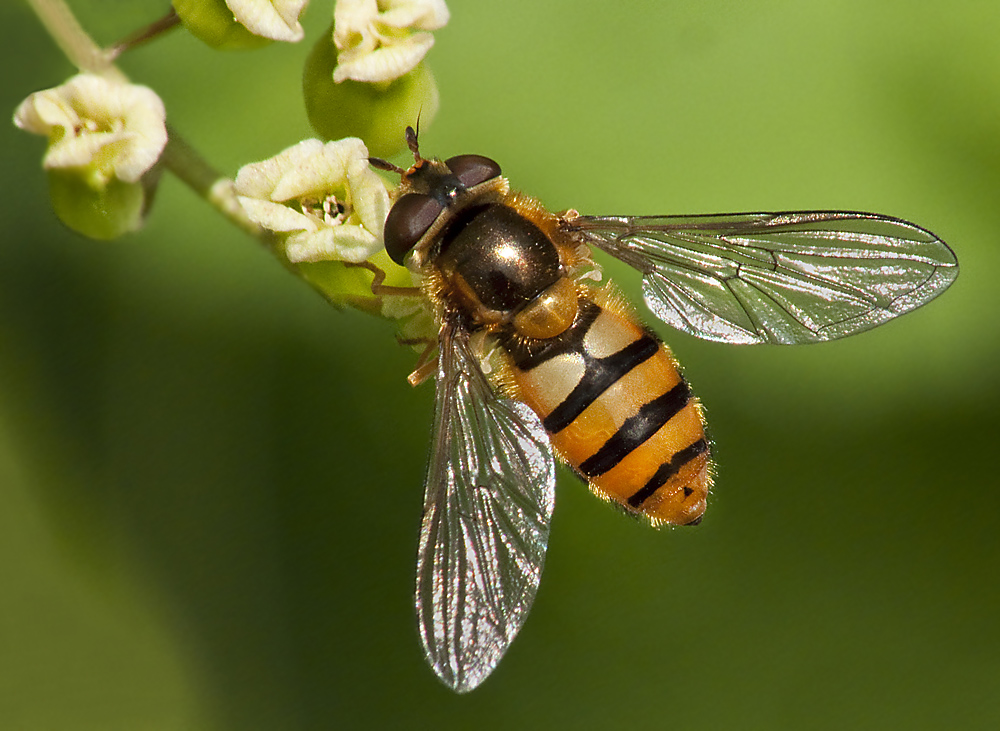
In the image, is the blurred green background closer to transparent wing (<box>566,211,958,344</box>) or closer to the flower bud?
transparent wing (<box>566,211,958,344</box>)

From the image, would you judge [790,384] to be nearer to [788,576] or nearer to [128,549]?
[788,576]

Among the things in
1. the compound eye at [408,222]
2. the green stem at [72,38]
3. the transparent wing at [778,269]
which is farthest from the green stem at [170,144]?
the transparent wing at [778,269]

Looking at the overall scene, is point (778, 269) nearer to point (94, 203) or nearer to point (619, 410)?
point (619, 410)

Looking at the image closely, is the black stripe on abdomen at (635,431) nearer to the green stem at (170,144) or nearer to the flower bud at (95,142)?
the green stem at (170,144)

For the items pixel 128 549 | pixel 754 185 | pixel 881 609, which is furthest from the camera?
pixel 128 549

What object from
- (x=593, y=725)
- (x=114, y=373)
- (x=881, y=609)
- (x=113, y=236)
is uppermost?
(x=113, y=236)

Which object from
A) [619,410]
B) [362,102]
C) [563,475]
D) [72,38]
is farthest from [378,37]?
[563,475]

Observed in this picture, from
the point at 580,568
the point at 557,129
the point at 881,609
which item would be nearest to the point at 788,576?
the point at 881,609
